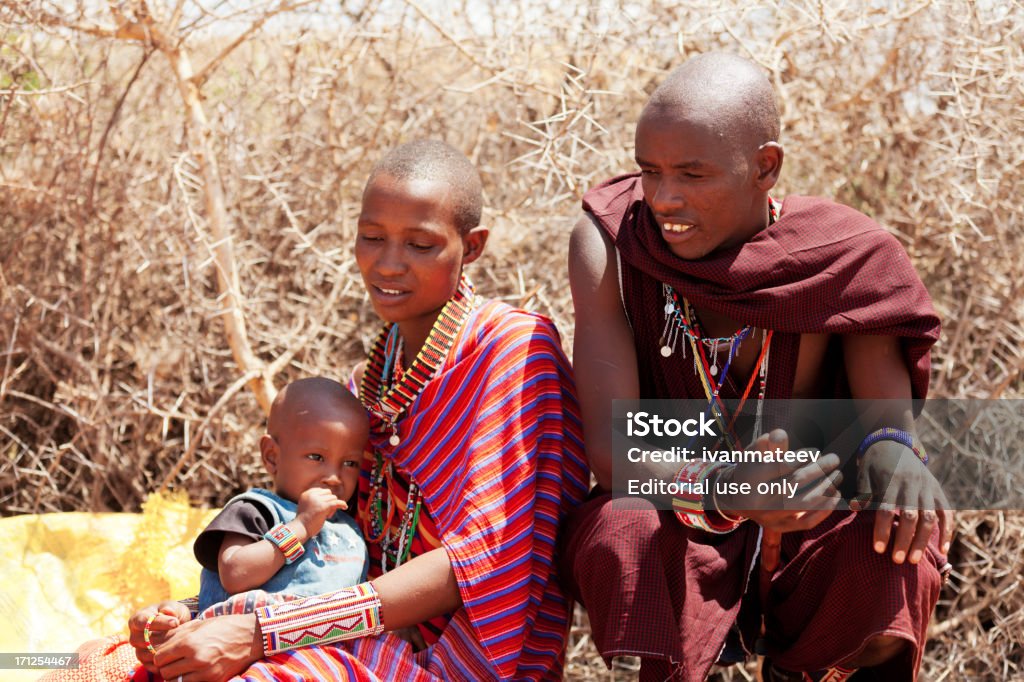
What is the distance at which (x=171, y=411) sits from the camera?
12.3ft

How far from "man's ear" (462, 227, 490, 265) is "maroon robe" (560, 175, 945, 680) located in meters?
0.36

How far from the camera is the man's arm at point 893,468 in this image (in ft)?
7.45

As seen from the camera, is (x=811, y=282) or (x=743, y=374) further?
(x=743, y=374)

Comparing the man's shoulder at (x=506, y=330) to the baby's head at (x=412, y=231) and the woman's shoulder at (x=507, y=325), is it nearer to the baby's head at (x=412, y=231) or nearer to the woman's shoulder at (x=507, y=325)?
the woman's shoulder at (x=507, y=325)

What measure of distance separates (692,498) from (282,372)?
6.58ft

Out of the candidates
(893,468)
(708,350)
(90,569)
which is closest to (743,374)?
(708,350)

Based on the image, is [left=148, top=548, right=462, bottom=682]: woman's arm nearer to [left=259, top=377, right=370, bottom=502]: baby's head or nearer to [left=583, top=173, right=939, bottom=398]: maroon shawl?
[left=259, top=377, right=370, bottom=502]: baby's head

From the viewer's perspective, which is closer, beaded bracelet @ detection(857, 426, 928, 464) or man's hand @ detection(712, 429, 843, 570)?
man's hand @ detection(712, 429, 843, 570)

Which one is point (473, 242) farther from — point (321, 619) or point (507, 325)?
point (321, 619)

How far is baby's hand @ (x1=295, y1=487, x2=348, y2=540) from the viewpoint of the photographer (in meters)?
2.47

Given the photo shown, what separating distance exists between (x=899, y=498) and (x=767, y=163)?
781mm

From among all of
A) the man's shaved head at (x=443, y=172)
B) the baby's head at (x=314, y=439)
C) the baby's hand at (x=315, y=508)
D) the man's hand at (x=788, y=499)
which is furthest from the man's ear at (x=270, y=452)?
the man's hand at (x=788, y=499)

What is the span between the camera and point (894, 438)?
240 cm

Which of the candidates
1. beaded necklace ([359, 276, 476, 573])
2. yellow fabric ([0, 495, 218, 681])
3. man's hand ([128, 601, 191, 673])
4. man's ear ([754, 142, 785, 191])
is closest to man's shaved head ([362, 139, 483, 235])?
beaded necklace ([359, 276, 476, 573])
